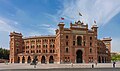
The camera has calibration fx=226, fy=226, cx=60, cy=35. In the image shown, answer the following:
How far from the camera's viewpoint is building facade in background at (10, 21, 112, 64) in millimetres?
95875

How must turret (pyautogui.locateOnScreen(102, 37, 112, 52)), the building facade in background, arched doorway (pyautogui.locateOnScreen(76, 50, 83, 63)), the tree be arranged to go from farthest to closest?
1. the tree
2. turret (pyautogui.locateOnScreen(102, 37, 112, 52))
3. arched doorway (pyautogui.locateOnScreen(76, 50, 83, 63))
4. the building facade in background

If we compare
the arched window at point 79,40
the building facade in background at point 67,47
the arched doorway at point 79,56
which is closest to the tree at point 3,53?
the building facade in background at point 67,47

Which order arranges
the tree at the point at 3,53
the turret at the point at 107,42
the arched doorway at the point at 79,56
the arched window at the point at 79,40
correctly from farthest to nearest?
the tree at the point at 3,53 → the turret at the point at 107,42 → the arched doorway at the point at 79,56 → the arched window at the point at 79,40

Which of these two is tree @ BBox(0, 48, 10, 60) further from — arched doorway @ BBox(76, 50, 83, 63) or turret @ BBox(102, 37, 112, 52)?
turret @ BBox(102, 37, 112, 52)

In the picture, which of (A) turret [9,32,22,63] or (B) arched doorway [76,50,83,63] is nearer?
(B) arched doorway [76,50,83,63]

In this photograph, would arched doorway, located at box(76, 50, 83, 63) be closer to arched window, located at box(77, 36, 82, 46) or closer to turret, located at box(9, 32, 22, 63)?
arched window, located at box(77, 36, 82, 46)

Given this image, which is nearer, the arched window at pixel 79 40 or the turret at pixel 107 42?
the arched window at pixel 79 40

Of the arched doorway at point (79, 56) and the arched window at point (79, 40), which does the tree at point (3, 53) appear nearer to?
the arched doorway at point (79, 56)

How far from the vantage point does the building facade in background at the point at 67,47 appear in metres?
95.9

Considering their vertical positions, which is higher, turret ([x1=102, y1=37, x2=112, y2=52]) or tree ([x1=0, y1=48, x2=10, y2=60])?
turret ([x1=102, y1=37, x2=112, y2=52])

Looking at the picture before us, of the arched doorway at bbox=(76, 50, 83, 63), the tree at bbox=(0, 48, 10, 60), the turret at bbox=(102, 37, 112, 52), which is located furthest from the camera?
the tree at bbox=(0, 48, 10, 60)

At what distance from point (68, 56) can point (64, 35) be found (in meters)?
9.11

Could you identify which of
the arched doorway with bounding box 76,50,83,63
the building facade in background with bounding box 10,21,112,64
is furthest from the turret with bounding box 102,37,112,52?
the arched doorway with bounding box 76,50,83,63

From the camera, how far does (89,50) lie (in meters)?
99.2
